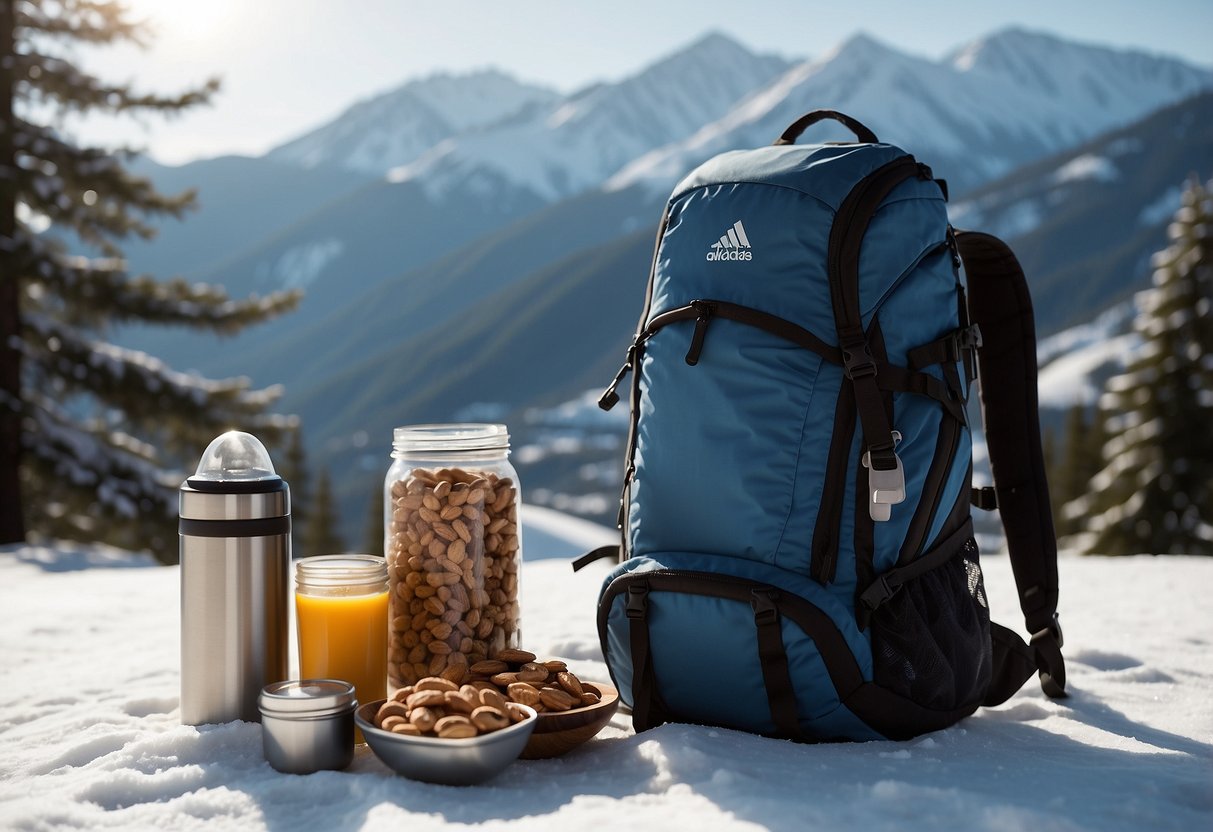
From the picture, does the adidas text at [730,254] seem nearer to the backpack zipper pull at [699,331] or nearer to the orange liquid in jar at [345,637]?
the backpack zipper pull at [699,331]

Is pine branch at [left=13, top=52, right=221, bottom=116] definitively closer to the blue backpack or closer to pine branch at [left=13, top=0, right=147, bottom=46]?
pine branch at [left=13, top=0, right=147, bottom=46]

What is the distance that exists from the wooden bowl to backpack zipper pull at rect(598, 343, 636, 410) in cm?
81

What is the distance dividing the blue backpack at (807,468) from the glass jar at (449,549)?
11.8 inches

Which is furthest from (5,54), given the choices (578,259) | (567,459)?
(578,259)

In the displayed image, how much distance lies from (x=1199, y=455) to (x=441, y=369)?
16338 centimetres

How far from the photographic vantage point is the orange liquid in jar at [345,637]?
8.13 feet

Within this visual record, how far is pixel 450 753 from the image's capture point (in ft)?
6.71

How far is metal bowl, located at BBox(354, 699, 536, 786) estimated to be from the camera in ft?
6.69

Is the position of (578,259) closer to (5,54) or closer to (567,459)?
(567,459)

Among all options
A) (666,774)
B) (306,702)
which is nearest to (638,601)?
(666,774)

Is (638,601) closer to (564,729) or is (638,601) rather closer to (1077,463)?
(564,729)

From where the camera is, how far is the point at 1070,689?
3.17 m

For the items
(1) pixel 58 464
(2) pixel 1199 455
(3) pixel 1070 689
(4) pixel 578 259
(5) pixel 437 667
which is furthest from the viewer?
(4) pixel 578 259

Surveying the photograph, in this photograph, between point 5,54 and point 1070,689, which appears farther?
point 5,54
